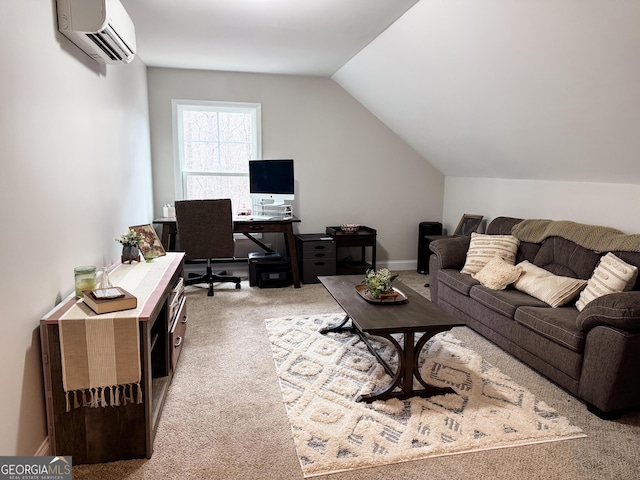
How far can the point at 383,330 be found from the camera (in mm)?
2383

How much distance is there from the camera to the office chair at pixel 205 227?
4285mm

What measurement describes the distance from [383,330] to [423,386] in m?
0.49

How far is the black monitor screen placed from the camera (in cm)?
496

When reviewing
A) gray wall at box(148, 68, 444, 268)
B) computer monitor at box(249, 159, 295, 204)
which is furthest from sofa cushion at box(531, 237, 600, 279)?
computer monitor at box(249, 159, 295, 204)

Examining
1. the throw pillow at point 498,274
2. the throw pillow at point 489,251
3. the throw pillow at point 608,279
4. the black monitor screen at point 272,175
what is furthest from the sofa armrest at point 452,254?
the black monitor screen at point 272,175

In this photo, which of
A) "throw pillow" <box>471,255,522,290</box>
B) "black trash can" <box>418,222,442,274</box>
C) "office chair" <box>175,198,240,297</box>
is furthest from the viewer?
"black trash can" <box>418,222,442,274</box>

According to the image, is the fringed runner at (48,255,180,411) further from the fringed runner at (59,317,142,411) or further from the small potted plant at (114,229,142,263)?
the small potted plant at (114,229,142,263)

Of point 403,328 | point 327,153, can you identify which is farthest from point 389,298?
point 327,153

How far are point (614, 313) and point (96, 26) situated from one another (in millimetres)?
3147

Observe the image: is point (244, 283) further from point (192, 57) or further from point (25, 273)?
point (25, 273)

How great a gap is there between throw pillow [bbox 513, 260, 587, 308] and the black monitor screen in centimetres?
269

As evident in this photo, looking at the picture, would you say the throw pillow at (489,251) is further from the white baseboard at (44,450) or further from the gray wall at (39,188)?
the white baseboard at (44,450)

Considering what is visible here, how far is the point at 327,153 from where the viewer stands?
5461 mm

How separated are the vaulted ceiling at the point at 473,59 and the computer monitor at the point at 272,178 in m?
1.11
